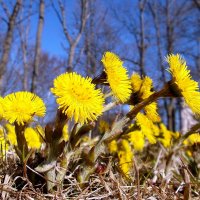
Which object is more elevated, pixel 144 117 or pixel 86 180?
pixel 144 117

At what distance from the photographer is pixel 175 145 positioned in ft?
4.91

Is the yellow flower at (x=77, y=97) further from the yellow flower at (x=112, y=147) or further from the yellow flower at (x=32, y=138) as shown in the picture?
the yellow flower at (x=112, y=147)

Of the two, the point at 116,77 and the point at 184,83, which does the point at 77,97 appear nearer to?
the point at 116,77

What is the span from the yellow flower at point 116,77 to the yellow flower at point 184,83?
132mm

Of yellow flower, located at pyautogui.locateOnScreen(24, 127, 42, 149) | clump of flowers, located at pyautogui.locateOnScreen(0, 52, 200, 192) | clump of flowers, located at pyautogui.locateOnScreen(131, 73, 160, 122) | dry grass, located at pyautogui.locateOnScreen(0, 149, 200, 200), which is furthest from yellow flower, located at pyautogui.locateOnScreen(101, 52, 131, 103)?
yellow flower, located at pyautogui.locateOnScreen(24, 127, 42, 149)

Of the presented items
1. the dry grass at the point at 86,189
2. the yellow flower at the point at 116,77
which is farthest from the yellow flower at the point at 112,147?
the yellow flower at the point at 116,77

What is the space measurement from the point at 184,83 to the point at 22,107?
1.46ft

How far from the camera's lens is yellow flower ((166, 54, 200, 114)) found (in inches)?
36.2

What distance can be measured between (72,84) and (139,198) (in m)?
0.38

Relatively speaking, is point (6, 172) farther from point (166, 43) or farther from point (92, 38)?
point (166, 43)

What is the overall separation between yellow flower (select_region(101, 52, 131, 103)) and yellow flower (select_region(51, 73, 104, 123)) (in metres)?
0.08

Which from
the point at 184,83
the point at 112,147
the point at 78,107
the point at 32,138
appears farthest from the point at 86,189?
the point at 112,147

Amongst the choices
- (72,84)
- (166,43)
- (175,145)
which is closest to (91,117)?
(72,84)

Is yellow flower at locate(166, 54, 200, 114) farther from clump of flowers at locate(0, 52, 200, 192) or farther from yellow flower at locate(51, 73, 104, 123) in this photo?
yellow flower at locate(51, 73, 104, 123)
